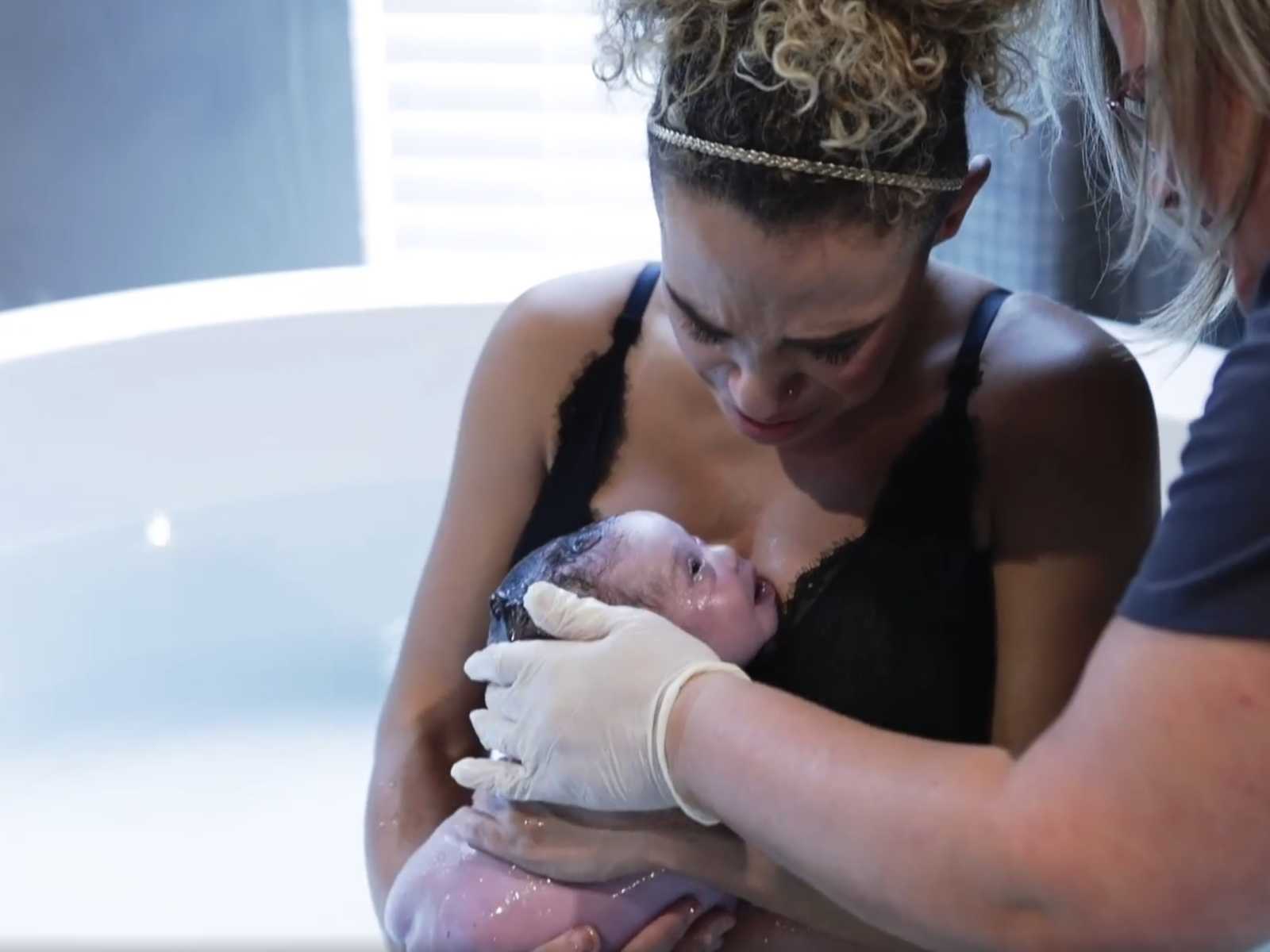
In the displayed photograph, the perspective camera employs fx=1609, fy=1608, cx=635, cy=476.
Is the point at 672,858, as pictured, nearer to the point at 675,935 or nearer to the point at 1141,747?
the point at 675,935

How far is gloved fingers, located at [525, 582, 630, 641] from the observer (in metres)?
1.24

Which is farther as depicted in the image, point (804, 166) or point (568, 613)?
point (568, 613)

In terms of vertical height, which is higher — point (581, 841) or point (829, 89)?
point (829, 89)

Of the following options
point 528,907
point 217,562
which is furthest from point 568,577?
point 217,562

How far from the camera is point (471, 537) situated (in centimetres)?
→ 157

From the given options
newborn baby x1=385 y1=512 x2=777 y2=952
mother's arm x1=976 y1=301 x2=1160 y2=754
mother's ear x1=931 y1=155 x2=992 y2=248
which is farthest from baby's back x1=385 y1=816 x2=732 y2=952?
mother's ear x1=931 y1=155 x2=992 y2=248

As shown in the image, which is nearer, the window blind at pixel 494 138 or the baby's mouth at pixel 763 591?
the baby's mouth at pixel 763 591

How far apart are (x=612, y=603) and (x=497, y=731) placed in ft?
0.47

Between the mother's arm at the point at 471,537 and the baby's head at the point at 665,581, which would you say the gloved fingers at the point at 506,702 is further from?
the mother's arm at the point at 471,537

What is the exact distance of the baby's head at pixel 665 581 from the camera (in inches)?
52.1

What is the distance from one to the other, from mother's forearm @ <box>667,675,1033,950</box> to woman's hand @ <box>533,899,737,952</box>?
0.28 m

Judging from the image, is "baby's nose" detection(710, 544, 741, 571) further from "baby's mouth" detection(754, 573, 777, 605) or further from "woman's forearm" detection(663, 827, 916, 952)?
"woman's forearm" detection(663, 827, 916, 952)

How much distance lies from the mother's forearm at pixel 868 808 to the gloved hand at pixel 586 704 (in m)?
0.06

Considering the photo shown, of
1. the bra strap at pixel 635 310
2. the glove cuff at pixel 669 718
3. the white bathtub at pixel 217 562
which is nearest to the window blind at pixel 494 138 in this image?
the white bathtub at pixel 217 562
